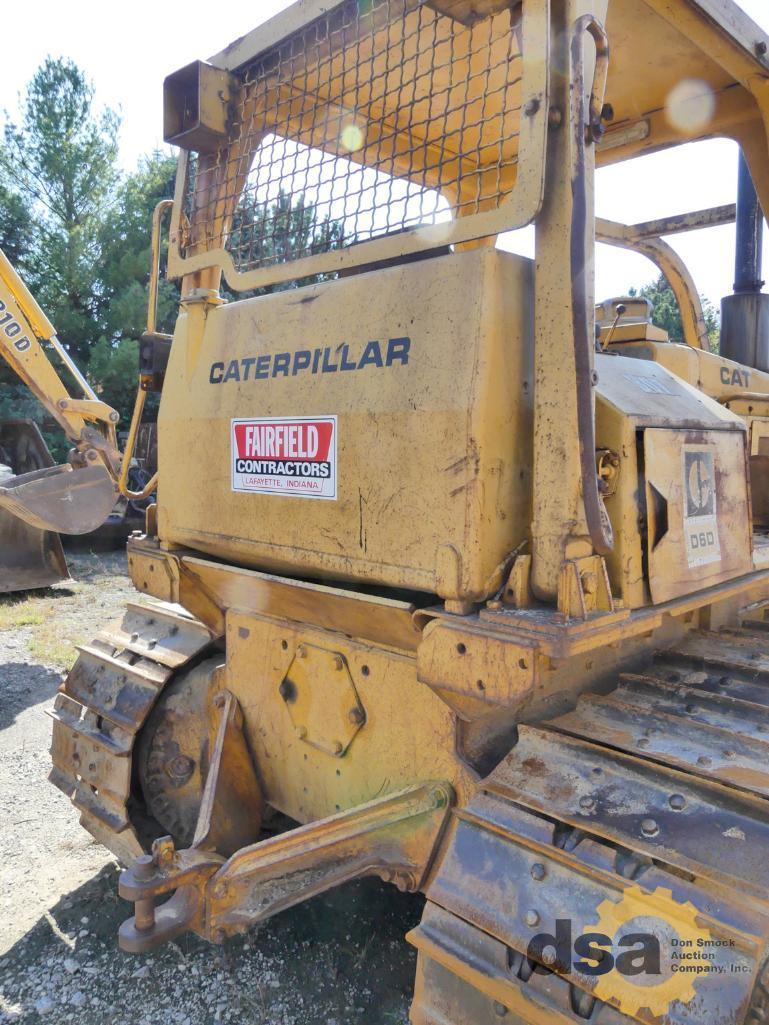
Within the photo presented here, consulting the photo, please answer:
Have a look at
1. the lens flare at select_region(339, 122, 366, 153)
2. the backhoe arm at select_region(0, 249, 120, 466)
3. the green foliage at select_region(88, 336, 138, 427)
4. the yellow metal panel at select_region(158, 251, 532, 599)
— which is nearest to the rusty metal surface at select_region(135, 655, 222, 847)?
the yellow metal panel at select_region(158, 251, 532, 599)

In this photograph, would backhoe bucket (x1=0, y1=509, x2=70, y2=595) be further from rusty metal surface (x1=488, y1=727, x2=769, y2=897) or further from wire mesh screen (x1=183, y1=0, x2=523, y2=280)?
rusty metal surface (x1=488, y1=727, x2=769, y2=897)

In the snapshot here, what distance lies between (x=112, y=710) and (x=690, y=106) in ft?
9.37

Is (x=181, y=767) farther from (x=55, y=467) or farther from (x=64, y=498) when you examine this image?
(x=55, y=467)

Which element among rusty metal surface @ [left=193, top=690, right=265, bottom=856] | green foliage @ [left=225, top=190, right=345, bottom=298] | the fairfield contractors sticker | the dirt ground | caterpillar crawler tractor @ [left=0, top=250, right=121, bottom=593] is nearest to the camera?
the fairfield contractors sticker

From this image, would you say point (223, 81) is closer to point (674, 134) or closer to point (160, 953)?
point (674, 134)

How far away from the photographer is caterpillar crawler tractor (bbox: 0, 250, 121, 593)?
20.6 feet

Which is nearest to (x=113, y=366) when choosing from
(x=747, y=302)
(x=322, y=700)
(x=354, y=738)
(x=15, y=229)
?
(x=15, y=229)

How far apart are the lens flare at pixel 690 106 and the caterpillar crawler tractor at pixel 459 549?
0.5 inches

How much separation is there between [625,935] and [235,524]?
1459 mm

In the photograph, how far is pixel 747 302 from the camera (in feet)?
11.1

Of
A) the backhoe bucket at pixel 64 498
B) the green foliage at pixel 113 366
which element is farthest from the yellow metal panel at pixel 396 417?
the green foliage at pixel 113 366

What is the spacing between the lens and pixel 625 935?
1.41m

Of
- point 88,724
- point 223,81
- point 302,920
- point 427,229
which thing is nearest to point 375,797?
point 302,920

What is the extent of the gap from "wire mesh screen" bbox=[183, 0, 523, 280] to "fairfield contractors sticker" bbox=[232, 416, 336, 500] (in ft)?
1.56
